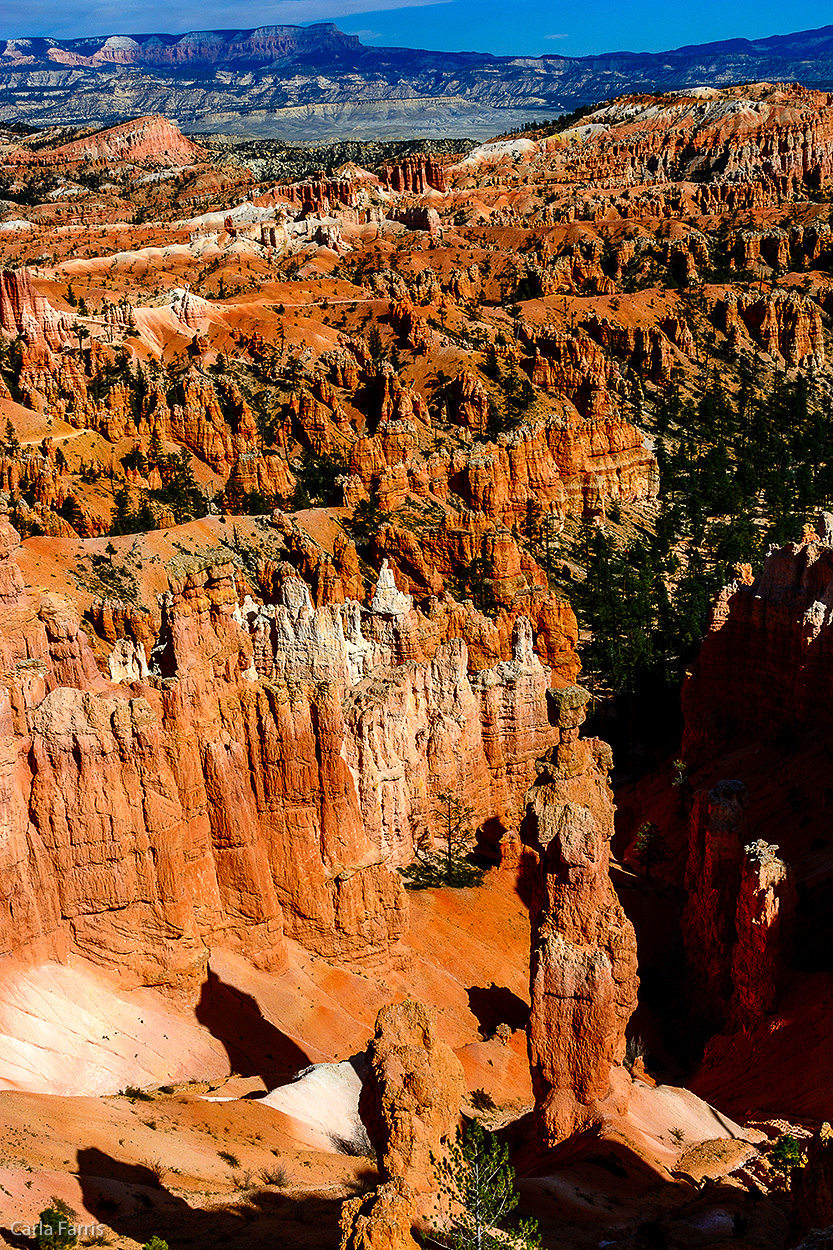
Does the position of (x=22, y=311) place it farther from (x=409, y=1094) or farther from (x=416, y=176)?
(x=416, y=176)

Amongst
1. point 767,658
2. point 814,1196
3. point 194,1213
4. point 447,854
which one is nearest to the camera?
point 814,1196

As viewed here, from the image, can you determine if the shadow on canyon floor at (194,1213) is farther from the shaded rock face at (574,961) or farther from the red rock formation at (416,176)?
the red rock formation at (416,176)

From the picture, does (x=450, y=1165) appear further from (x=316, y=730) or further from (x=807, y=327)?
(x=807, y=327)

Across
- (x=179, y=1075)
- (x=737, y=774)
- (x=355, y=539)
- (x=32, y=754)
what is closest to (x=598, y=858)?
(x=179, y=1075)

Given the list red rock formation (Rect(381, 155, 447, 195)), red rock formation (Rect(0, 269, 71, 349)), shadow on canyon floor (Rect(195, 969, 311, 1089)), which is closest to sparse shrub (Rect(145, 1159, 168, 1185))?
shadow on canyon floor (Rect(195, 969, 311, 1089))

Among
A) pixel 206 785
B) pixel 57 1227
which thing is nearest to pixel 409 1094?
pixel 57 1227

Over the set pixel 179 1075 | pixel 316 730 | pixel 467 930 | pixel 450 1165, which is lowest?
pixel 467 930

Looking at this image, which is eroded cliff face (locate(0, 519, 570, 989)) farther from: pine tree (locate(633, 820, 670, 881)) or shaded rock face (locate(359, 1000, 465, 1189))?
pine tree (locate(633, 820, 670, 881))
